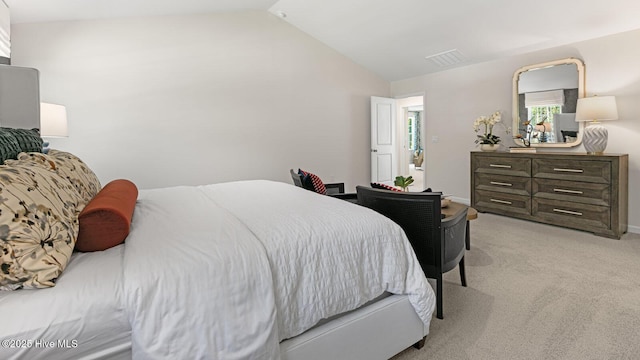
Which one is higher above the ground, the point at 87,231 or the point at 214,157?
the point at 214,157

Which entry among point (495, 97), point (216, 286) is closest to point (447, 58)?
point (495, 97)

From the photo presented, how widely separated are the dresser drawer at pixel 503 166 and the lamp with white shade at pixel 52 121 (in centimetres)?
483

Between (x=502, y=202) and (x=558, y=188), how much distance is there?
67 centimetres

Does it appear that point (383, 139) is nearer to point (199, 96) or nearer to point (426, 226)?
A: point (199, 96)

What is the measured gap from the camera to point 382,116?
20.5 ft

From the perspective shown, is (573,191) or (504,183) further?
(504,183)

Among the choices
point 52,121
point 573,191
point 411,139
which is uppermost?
point 411,139

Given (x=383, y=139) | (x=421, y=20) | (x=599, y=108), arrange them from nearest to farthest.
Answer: (x=599, y=108) < (x=421, y=20) < (x=383, y=139)

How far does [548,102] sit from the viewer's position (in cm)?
429

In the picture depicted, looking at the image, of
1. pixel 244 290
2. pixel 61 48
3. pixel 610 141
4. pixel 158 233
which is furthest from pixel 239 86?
pixel 610 141

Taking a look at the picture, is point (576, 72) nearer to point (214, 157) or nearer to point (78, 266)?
point (214, 157)

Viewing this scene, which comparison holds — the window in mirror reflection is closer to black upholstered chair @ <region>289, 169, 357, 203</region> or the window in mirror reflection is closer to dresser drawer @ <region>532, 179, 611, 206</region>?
dresser drawer @ <region>532, 179, 611, 206</region>

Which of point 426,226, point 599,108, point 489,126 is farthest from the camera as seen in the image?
point 489,126

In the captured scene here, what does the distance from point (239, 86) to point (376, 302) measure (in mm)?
4161
